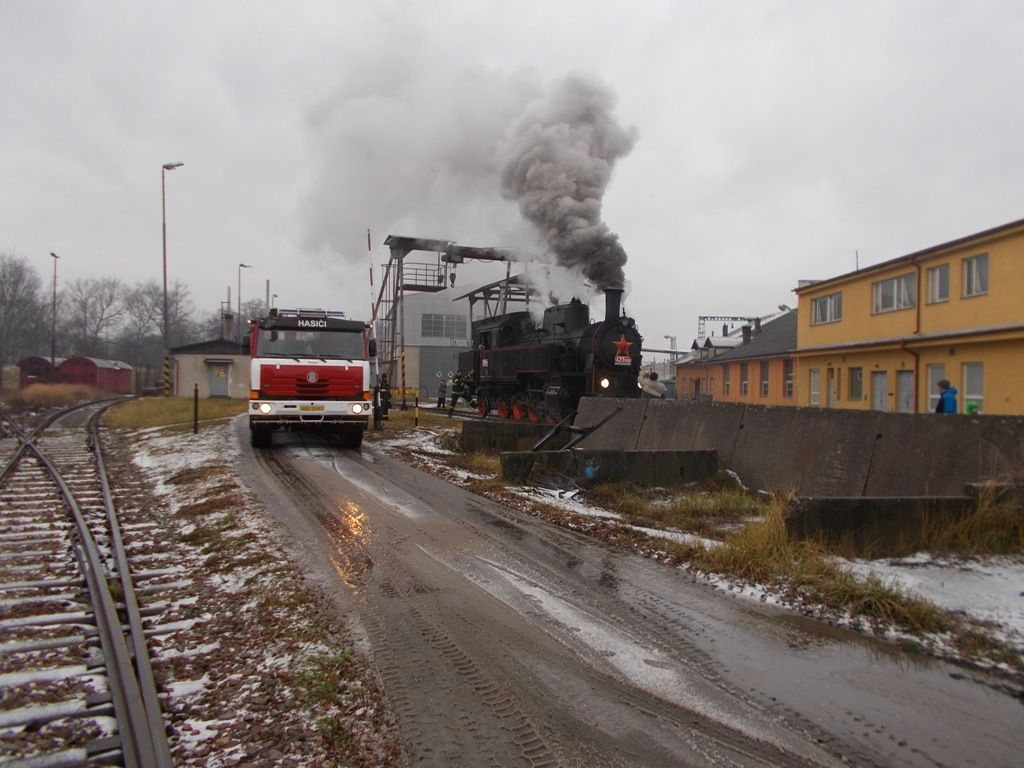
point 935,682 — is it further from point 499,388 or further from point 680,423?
point 499,388

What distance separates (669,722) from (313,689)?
1740 millimetres

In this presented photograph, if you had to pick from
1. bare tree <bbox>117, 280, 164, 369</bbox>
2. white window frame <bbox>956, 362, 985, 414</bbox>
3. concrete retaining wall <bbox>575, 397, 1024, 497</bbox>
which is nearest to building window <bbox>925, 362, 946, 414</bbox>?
white window frame <bbox>956, 362, 985, 414</bbox>

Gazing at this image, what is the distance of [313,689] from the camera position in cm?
353

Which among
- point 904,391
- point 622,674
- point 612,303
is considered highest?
point 612,303

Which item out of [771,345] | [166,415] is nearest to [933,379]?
[771,345]

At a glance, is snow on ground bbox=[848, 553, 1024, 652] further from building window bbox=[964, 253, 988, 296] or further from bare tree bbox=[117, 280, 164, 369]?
bare tree bbox=[117, 280, 164, 369]

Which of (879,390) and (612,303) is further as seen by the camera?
(879,390)

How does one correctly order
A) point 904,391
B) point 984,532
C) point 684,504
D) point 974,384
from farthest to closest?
1. point 904,391
2. point 974,384
3. point 684,504
4. point 984,532

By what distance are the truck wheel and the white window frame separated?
14464 millimetres

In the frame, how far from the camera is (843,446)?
7.61 meters

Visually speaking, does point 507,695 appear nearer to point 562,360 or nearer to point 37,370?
point 562,360

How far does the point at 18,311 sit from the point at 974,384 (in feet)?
236

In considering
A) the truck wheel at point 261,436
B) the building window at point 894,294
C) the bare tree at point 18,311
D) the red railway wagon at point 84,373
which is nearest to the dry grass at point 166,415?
the truck wheel at point 261,436

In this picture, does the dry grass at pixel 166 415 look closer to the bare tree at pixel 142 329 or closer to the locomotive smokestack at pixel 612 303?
the locomotive smokestack at pixel 612 303
